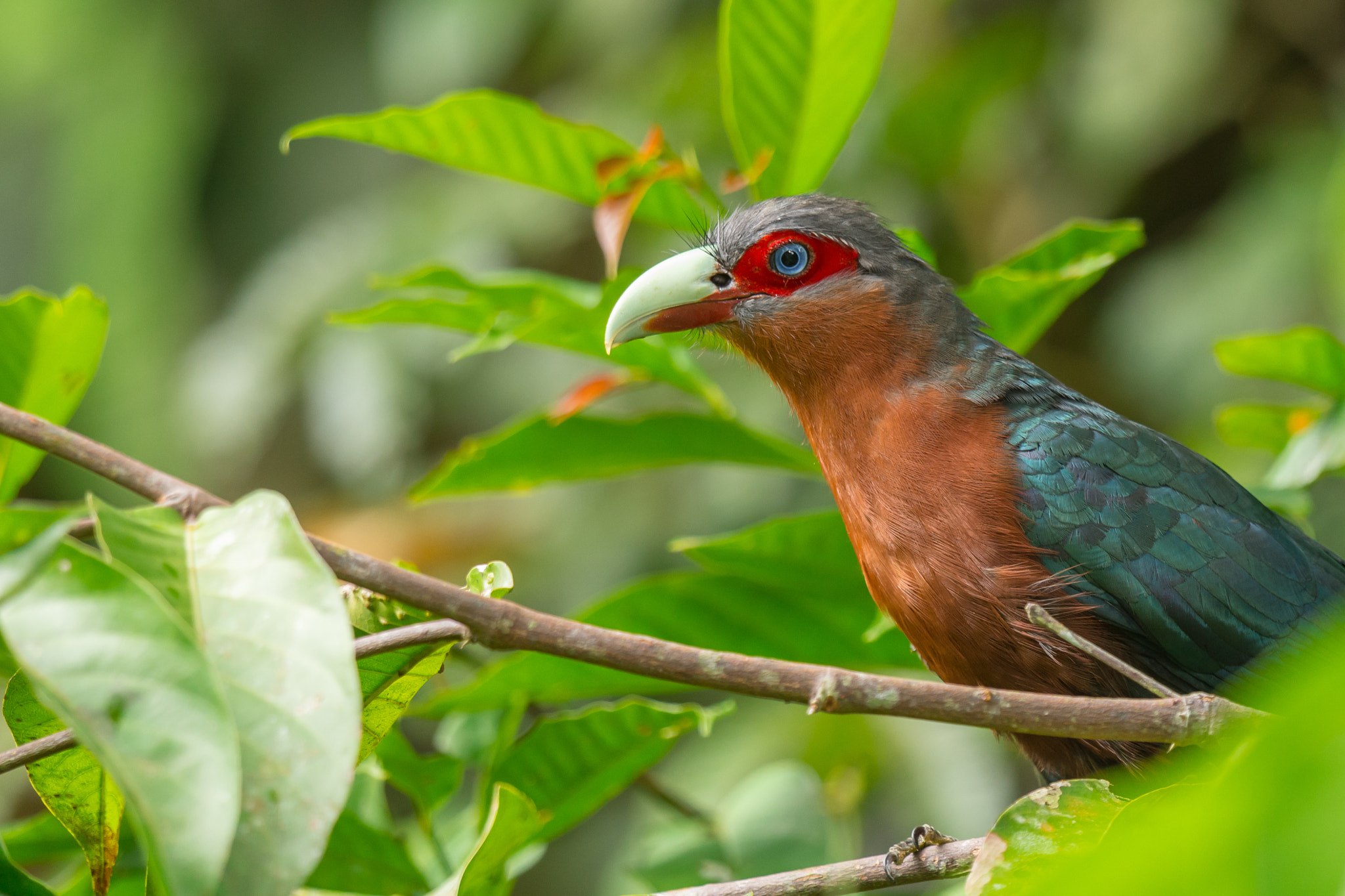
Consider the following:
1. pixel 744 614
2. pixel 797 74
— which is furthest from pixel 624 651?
pixel 797 74

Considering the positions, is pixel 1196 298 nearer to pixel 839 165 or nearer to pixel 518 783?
pixel 839 165

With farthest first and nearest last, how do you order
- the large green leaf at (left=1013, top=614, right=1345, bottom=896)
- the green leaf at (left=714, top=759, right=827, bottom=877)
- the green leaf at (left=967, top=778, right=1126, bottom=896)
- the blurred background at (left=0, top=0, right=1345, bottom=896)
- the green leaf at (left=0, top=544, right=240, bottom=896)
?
1. the blurred background at (left=0, top=0, right=1345, bottom=896)
2. the green leaf at (left=714, top=759, right=827, bottom=877)
3. the green leaf at (left=967, top=778, right=1126, bottom=896)
4. the green leaf at (left=0, top=544, right=240, bottom=896)
5. the large green leaf at (left=1013, top=614, right=1345, bottom=896)

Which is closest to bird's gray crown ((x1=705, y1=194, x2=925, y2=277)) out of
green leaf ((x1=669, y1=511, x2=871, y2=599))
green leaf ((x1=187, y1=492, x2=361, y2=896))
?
green leaf ((x1=669, y1=511, x2=871, y2=599))

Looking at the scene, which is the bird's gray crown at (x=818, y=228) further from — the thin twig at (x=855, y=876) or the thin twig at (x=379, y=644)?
the thin twig at (x=379, y=644)

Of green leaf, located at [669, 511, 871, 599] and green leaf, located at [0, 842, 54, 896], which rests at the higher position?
green leaf, located at [669, 511, 871, 599]

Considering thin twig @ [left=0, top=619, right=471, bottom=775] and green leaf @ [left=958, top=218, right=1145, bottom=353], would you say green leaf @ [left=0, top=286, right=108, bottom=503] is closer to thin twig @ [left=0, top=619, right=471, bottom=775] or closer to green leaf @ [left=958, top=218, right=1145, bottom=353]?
thin twig @ [left=0, top=619, right=471, bottom=775]

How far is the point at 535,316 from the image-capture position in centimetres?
247

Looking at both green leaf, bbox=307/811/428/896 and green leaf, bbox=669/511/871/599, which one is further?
green leaf, bbox=669/511/871/599

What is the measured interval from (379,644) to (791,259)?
1.90 m

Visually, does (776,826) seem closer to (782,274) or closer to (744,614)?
(744,614)

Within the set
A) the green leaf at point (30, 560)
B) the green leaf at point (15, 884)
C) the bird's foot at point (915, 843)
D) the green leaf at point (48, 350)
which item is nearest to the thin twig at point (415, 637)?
the green leaf at point (30, 560)

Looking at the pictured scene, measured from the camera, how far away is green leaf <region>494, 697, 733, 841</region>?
2.41 m

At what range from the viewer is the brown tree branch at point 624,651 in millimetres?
1313

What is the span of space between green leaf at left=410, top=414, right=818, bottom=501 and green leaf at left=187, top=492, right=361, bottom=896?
5.02 feet
